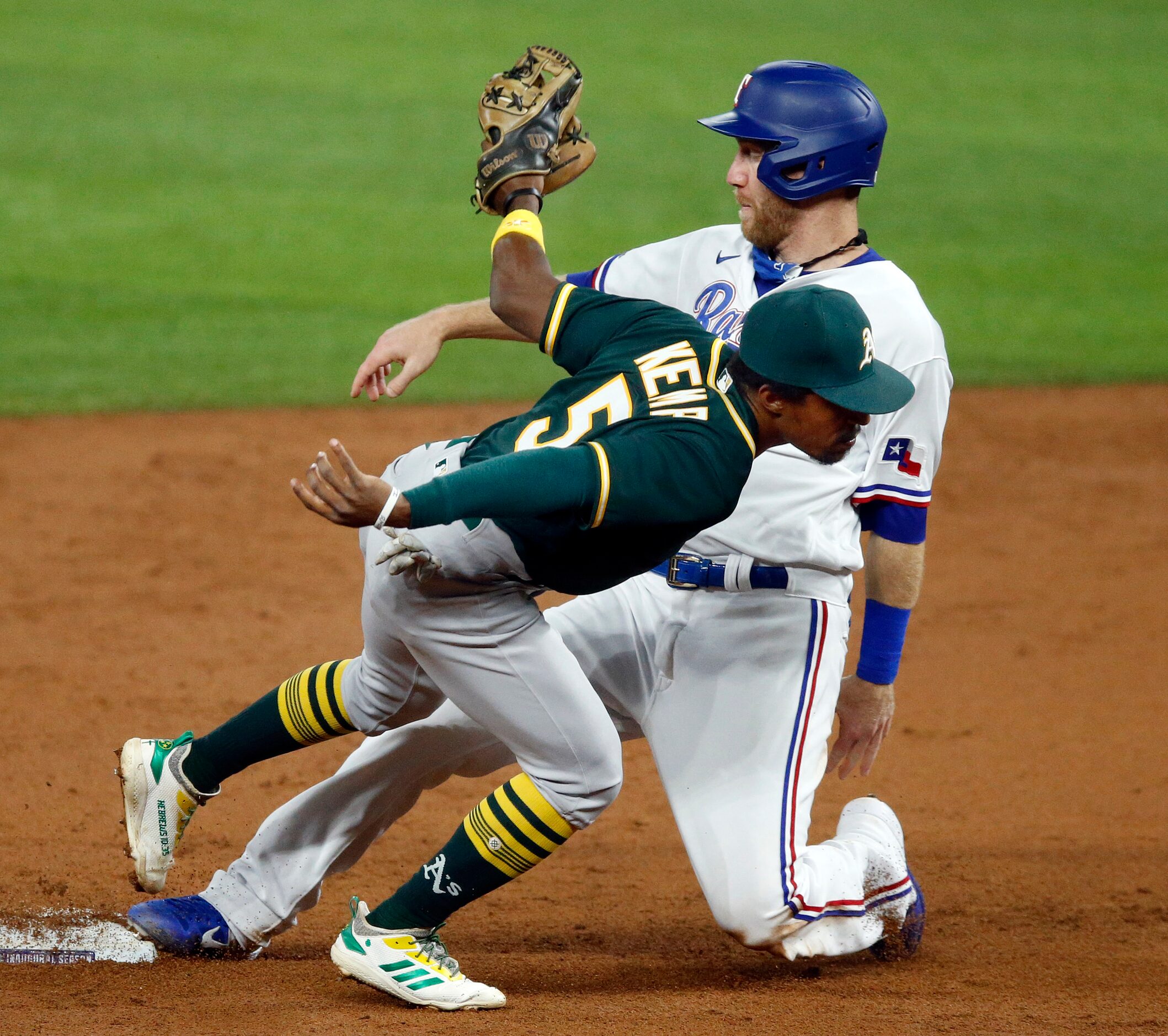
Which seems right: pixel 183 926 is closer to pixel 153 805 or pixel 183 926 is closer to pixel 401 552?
pixel 153 805

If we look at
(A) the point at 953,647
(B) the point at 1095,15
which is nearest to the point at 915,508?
(A) the point at 953,647

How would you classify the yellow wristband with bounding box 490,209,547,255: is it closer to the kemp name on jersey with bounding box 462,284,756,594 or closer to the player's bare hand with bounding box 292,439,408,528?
the kemp name on jersey with bounding box 462,284,756,594

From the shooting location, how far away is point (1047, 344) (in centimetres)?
1044

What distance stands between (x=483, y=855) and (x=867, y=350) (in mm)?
1303

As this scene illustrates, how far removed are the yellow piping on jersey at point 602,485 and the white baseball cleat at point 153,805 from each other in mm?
1305

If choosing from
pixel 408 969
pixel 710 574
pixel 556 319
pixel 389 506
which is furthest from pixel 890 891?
pixel 389 506

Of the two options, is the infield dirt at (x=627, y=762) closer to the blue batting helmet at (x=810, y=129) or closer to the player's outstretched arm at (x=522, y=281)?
the player's outstretched arm at (x=522, y=281)

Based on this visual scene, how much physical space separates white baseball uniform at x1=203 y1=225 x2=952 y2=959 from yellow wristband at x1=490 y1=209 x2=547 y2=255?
0.54 meters

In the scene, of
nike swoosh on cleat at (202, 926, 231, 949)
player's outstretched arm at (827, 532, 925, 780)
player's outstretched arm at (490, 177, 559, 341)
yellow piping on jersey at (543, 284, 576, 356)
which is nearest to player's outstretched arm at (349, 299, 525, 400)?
player's outstretched arm at (490, 177, 559, 341)

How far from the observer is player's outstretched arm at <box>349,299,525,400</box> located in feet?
11.6

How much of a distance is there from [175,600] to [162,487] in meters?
1.31

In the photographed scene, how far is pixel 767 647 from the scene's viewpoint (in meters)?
3.56

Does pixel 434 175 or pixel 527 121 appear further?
pixel 434 175

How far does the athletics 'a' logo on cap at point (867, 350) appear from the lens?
9.78 ft
